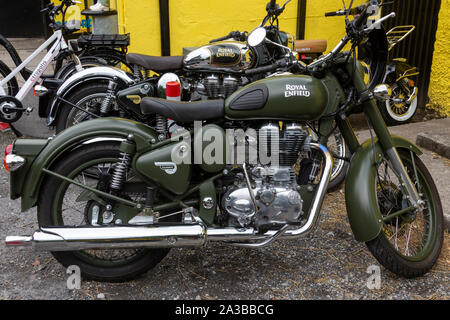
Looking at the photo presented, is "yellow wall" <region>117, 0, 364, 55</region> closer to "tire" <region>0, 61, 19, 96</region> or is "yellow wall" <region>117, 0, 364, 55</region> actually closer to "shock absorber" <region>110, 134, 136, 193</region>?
"tire" <region>0, 61, 19, 96</region>

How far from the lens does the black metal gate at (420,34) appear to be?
588cm

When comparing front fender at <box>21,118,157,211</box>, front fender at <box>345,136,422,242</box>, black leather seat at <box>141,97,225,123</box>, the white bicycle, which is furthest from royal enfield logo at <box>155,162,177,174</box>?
the white bicycle

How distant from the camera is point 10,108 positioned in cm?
511

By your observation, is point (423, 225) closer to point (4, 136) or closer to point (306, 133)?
point (306, 133)

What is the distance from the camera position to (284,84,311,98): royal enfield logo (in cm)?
279

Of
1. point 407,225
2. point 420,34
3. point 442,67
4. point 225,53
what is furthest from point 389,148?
point 420,34

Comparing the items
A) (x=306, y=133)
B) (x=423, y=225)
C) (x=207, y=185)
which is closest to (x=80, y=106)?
(x=207, y=185)

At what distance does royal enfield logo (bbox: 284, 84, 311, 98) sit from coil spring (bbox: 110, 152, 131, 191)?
98cm

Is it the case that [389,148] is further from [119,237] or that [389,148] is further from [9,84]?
[9,84]

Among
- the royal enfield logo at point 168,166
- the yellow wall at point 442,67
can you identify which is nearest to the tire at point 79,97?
the royal enfield logo at point 168,166

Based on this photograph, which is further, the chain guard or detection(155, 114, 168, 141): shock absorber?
the chain guard

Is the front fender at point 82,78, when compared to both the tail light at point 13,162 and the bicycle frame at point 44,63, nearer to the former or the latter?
the bicycle frame at point 44,63

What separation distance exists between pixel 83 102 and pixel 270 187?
238 centimetres
